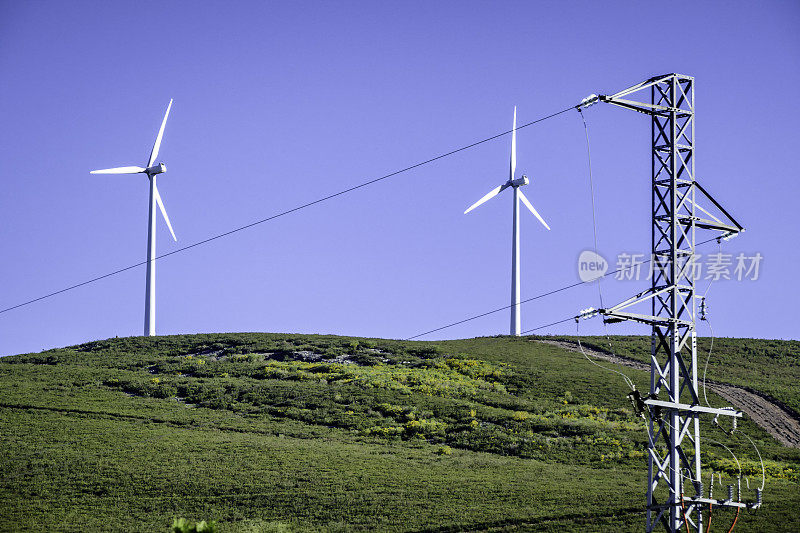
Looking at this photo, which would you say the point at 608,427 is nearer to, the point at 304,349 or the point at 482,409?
the point at 482,409

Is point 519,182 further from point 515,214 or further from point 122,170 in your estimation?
point 122,170

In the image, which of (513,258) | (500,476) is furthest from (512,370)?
(500,476)

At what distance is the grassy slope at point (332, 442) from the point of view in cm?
3847

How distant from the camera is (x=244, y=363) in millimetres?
79812

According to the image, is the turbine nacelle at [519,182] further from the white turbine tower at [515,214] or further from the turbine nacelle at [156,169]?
the turbine nacelle at [156,169]

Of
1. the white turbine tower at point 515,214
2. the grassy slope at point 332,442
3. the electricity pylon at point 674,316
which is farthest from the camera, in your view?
the white turbine tower at point 515,214

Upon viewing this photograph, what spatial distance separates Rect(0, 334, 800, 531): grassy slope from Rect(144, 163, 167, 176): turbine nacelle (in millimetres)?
19119

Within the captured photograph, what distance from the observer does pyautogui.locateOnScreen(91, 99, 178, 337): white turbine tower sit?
281ft

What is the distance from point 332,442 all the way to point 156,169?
47165 mm

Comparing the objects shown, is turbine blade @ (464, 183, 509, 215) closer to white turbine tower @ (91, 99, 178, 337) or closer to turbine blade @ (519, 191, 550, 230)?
turbine blade @ (519, 191, 550, 230)

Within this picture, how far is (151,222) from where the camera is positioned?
285ft

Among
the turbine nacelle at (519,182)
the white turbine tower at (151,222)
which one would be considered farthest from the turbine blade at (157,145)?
the turbine nacelle at (519,182)

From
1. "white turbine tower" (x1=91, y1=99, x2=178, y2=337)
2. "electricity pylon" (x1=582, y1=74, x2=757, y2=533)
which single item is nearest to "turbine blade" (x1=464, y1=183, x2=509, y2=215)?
"white turbine tower" (x1=91, y1=99, x2=178, y2=337)

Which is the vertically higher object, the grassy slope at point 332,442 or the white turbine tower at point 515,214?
the white turbine tower at point 515,214
